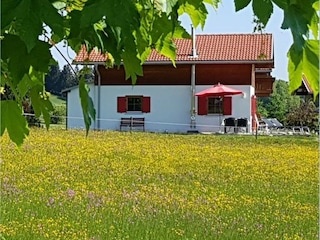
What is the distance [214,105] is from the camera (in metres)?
22.0

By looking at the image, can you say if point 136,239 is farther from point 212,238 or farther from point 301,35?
point 301,35

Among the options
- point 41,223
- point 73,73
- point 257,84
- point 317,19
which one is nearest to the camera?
point 317,19

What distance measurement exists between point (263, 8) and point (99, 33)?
1.03ft

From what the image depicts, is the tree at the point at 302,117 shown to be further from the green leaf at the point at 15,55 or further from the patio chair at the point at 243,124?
the green leaf at the point at 15,55

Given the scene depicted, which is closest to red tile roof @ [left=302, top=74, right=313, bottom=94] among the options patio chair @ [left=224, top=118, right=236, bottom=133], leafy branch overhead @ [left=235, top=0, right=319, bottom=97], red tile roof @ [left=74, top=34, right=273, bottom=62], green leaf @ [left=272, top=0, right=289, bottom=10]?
leafy branch overhead @ [left=235, top=0, right=319, bottom=97]

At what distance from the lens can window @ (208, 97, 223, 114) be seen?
21898mm

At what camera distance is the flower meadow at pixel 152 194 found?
4641mm

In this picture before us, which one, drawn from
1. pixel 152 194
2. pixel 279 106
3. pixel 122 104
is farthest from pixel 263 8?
pixel 279 106

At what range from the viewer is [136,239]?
4.25 meters

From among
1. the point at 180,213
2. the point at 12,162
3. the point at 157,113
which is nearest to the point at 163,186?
the point at 180,213

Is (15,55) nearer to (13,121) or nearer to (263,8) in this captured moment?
(13,121)

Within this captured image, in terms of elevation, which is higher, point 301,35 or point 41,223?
point 301,35

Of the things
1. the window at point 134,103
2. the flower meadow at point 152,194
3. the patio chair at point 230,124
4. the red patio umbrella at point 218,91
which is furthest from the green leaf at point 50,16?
the window at point 134,103

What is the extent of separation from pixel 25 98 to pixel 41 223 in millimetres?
3565
